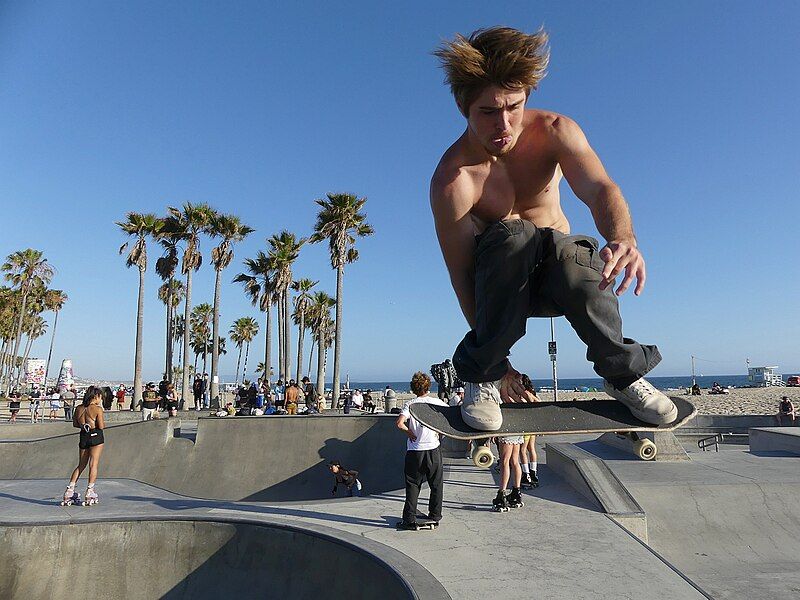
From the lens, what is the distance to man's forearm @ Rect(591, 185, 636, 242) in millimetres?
2102

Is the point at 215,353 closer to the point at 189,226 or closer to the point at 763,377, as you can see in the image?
the point at 189,226

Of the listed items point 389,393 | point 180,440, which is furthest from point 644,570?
point 389,393

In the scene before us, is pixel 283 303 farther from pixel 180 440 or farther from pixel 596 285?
pixel 596 285

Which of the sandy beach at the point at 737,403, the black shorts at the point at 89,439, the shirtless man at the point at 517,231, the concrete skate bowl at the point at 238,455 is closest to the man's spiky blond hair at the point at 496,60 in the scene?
the shirtless man at the point at 517,231

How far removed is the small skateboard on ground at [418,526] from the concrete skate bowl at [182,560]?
808 millimetres

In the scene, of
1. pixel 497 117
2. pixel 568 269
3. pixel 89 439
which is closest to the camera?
pixel 568 269

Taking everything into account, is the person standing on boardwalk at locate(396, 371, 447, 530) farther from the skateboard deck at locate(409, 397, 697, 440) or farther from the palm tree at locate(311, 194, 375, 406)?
the palm tree at locate(311, 194, 375, 406)

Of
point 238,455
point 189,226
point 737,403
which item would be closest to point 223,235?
point 189,226

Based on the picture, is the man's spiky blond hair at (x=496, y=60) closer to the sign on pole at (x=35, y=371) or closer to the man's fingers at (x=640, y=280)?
the man's fingers at (x=640, y=280)

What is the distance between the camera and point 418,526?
623 cm

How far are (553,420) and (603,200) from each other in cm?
104

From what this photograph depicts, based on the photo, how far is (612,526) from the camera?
6148 millimetres

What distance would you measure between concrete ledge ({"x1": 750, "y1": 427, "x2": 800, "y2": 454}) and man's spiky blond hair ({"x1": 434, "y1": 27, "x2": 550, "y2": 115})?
11.4 m

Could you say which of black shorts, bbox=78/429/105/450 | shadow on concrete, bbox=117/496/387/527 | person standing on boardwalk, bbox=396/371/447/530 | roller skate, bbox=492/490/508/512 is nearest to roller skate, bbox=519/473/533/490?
roller skate, bbox=492/490/508/512
